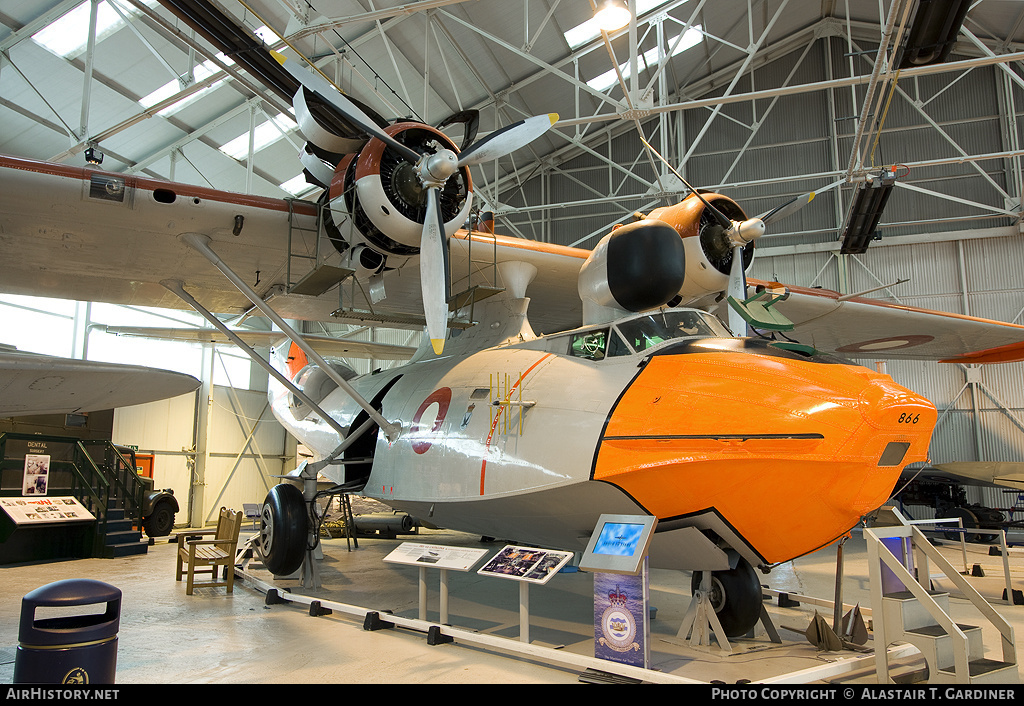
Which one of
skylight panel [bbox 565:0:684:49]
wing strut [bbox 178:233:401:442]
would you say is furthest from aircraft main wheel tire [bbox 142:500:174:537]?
skylight panel [bbox 565:0:684:49]

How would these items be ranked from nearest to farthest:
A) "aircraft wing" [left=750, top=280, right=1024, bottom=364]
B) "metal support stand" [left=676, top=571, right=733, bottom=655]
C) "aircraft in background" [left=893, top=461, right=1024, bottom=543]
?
"metal support stand" [left=676, top=571, right=733, bottom=655], "aircraft wing" [left=750, top=280, right=1024, bottom=364], "aircraft in background" [left=893, top=461, right=1024, bottom=543]

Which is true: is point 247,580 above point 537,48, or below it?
below

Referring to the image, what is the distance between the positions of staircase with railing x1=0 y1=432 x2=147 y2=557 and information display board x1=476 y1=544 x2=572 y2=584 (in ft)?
30.5

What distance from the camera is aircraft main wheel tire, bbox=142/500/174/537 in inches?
611

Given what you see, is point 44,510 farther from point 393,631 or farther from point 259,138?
point 259,138

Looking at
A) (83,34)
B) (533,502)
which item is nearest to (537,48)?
(83,34)

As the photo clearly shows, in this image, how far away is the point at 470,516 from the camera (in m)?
6.69

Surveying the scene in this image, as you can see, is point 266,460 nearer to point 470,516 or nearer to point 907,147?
point 470,516

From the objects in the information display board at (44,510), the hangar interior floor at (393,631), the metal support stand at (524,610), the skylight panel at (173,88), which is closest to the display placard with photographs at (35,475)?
the information display board at (44,510)

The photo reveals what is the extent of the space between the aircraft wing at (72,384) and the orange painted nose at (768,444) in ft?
11.8

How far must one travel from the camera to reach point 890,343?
1258 centimetres

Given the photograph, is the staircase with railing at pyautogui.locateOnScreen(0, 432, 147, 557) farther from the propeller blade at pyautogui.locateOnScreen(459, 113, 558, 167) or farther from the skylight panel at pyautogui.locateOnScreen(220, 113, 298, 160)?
the propeller blade at pyautogui.locateOnScreen(459, 113, 558, 167)

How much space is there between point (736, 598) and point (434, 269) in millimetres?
3891
